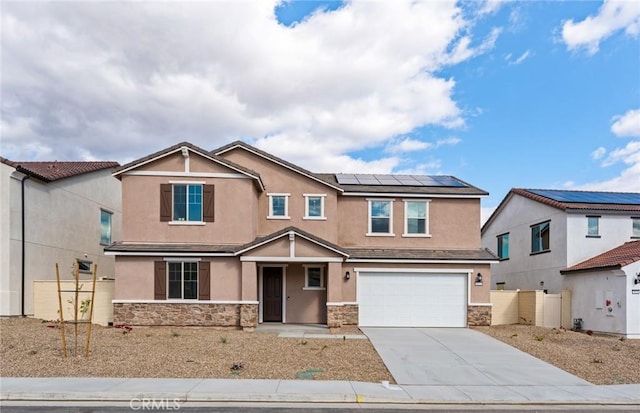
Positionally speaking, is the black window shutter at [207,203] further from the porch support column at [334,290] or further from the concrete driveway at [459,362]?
the concrete driveway at [459,362]

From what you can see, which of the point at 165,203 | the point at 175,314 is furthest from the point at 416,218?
the point at 175,314

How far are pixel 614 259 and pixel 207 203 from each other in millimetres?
15878

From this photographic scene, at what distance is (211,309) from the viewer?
18.7 m

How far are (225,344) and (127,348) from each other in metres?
2.76

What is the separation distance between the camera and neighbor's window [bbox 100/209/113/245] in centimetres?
2602

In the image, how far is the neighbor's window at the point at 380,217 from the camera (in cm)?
2172

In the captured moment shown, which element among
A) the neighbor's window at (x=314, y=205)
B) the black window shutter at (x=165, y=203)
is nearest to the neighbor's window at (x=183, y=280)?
the black window shutter at (x=165, y=203)

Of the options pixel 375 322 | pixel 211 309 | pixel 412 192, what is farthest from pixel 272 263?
pixel 412 192

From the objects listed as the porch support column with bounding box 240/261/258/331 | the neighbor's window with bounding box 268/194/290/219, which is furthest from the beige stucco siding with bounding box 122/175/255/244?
the neighbor's window with bounding box 268/194/290/219

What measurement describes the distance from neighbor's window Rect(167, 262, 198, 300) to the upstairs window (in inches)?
66.0

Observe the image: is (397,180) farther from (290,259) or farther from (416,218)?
(290,259)

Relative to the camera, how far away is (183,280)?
62.0 ft

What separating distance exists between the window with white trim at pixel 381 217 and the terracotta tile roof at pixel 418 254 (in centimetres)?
94

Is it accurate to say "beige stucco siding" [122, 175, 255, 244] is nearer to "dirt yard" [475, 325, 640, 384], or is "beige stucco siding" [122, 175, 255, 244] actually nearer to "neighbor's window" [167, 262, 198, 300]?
"neighbor's window" [167, 262, 198, 300]
